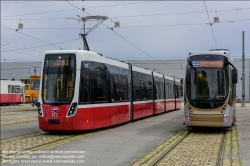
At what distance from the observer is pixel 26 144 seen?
474 inches

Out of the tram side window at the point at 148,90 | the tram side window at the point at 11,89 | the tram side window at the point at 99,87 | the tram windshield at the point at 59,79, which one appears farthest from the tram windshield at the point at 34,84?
the tram windshield at the point at 59,79

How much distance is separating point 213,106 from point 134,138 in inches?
135

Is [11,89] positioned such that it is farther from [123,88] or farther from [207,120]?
[207,120]

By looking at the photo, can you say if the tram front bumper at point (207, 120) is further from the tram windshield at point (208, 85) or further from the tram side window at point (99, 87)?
the tram side window at point (99, 87)

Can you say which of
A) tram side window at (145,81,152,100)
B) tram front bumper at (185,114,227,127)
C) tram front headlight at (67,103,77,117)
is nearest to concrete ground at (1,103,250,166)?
tram front bumper at (185,114,227,127)

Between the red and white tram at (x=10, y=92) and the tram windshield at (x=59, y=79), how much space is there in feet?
118

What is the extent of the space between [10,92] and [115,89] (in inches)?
1411

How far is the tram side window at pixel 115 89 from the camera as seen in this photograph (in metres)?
16.9

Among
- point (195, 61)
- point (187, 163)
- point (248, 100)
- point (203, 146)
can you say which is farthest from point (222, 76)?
point (248, 100)

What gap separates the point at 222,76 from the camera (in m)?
14.9

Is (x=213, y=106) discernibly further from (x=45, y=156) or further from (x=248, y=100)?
(x=248, y=100)

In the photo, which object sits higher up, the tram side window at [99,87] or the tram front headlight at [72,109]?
the tram side window at [99,87]

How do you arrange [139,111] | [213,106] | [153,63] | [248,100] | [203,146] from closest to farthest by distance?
[203,146] → [213,106] → [139,111] → [248,100] → [153,63]

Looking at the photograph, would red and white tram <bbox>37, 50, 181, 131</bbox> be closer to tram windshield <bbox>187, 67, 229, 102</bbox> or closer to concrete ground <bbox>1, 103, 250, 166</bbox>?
concrete ground <bbox>1, 103, 250, 166</bbox>
